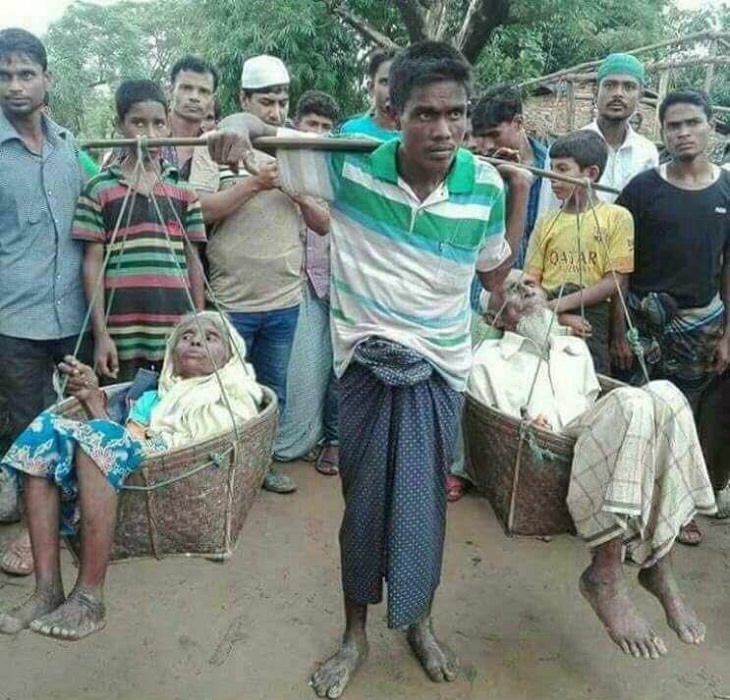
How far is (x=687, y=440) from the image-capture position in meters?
2.23

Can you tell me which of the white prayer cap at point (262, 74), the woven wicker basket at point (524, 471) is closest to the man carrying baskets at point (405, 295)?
the woven wicker basket at point (524, 471)

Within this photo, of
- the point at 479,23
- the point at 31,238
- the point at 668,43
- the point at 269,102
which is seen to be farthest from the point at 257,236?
the point at 479,23

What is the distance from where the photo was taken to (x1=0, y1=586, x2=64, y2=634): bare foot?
202cm

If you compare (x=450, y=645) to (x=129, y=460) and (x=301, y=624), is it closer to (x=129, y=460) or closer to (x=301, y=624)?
(x=301, y=624)

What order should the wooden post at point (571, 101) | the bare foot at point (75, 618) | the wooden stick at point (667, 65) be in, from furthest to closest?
the wooden post at point (571, 101) < the wooden stick at point (667, 65) < the bare foot at point (75, 618)

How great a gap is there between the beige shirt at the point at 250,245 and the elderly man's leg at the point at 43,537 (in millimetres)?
1478

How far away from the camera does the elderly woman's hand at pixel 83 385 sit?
220 centimetres

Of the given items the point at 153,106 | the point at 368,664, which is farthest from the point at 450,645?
the point at 153,106

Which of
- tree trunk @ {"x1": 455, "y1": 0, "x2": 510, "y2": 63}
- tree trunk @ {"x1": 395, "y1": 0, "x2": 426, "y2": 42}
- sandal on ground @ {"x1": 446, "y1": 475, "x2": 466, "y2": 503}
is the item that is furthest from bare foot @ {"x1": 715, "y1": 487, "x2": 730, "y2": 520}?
tree trunk @ {"x1": 395, "y1": 0, "x2": 426, "y2": 42}

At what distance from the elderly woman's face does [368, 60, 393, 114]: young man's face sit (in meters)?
1.41

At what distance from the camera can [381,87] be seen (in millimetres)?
3633

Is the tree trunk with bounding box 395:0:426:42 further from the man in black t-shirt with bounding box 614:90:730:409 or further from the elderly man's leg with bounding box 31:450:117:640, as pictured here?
the elderly man's leg with bounding box 31:450:117:640

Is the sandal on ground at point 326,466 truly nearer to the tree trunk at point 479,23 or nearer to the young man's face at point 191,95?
the young man's face at point 191,95

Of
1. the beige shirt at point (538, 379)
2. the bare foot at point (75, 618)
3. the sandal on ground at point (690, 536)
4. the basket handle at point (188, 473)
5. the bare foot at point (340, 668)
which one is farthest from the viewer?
the sandal on ground at point (690, 536)
